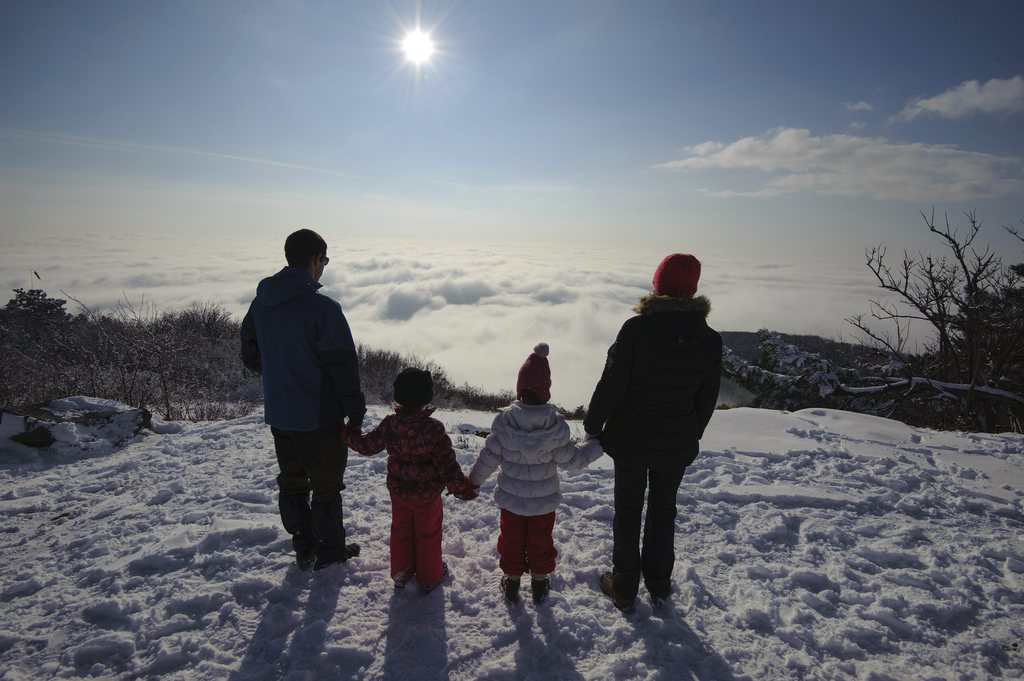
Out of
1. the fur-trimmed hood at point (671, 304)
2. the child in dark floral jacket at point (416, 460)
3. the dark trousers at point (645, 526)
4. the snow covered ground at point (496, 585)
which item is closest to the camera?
the snow covered ground at point (496, 585)

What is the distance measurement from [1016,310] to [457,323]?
11754cm

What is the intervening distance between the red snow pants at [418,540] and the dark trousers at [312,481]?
19.8 inches

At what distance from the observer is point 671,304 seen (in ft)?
8.71

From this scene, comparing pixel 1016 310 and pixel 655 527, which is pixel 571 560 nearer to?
pixel 655 527

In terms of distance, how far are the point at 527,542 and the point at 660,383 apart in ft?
4.50

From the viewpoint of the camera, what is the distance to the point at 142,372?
1888 cm

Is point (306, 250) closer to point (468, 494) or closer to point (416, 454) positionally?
point (416, 454)

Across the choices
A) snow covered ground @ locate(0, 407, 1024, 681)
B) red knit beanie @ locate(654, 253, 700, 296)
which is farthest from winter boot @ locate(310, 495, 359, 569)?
red knit beanie @ locate(654, 253, 700, 296)

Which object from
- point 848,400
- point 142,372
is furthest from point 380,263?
point 848,400

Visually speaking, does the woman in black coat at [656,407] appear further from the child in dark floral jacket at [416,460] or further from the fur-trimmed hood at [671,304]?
the child in dark floral jacket at [416,460]

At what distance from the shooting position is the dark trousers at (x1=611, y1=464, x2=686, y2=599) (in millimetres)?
2920

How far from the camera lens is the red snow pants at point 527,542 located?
2.93m

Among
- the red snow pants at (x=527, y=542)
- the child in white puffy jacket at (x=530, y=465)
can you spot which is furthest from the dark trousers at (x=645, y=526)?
the red snow pants at (x=527, y=542)

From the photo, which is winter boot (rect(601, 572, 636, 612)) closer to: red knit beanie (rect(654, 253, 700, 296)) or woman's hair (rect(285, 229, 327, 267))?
red knit beanie (rect(654, 253, 700, 296))
